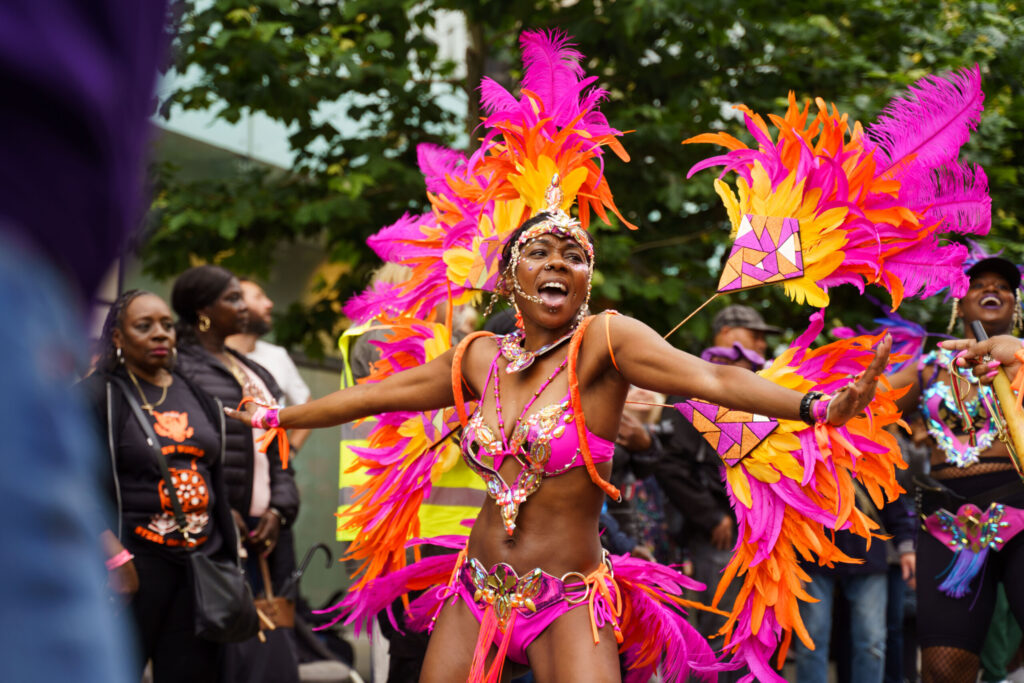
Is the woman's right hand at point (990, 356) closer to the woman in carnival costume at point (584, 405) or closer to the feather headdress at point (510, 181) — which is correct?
the woman in carnival costume at point (584, 405)

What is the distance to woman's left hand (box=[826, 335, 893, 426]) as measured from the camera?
2.89 metres

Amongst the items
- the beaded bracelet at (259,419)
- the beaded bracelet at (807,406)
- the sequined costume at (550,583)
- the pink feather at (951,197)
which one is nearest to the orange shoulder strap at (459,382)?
the sequined costume at (550,583)

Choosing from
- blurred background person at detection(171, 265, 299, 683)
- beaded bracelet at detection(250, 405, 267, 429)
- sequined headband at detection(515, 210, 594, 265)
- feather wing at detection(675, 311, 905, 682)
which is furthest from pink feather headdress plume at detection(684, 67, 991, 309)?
blurred background person at detection(171, 265, 299, 683)

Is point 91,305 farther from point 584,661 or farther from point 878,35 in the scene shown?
point 878,35

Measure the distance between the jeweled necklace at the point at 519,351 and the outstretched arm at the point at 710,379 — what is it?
0.17 metres

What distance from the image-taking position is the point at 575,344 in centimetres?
362

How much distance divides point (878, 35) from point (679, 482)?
3.89 meters

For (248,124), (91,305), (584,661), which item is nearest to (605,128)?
(584,661)

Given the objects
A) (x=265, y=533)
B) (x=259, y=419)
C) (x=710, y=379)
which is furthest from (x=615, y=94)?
(x=710, y=379)

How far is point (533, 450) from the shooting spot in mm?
3555

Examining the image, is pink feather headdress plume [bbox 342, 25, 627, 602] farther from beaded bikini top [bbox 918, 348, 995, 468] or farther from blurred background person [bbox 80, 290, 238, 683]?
beaded bikini top [bbox 918, 348, 995, 468]

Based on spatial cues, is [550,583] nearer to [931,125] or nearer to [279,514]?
[931,125]

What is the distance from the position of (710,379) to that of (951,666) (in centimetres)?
232

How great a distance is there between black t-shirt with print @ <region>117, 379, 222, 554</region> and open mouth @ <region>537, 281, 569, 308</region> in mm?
1965
